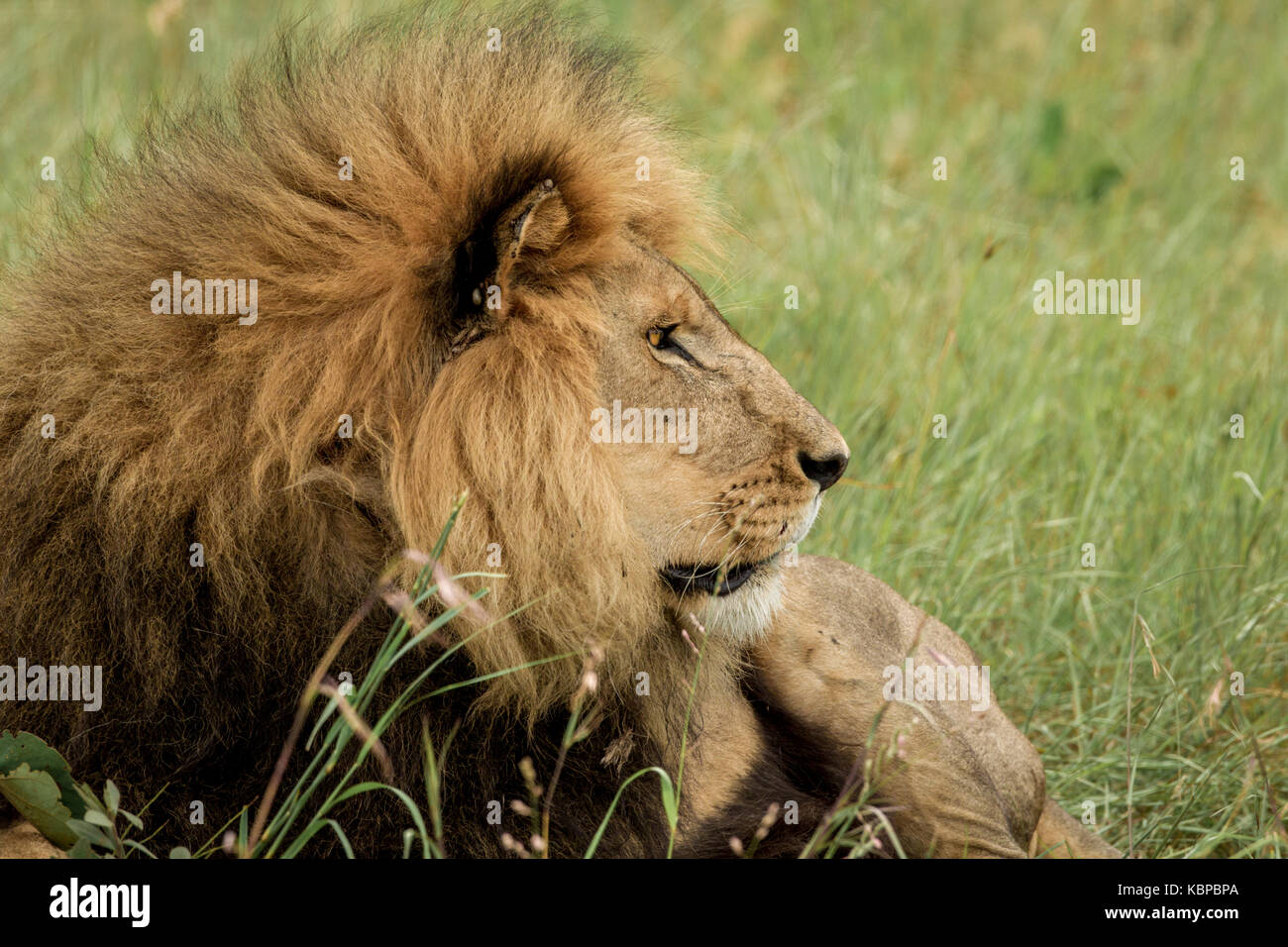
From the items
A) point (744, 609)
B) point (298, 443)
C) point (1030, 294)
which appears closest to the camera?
point (298, 443)

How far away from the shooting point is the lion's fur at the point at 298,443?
2.58 metres

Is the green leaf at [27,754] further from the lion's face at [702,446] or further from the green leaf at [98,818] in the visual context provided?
the lion's face at [702,446]

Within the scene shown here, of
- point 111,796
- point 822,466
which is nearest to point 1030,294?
point 822,466

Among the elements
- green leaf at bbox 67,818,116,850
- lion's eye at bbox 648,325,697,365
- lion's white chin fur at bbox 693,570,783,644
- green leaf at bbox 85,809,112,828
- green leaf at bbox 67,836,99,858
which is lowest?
green leaf at bbox 67,836,99,858

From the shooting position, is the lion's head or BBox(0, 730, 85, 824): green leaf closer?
BBox(0, 730, 85, 824): green leaf

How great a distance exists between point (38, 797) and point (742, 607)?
1334mm

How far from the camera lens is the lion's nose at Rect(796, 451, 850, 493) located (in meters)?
2.90

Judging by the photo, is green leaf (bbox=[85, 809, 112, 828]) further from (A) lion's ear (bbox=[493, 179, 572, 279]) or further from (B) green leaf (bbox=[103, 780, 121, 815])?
(A) lion's ear (bbox=[493, 179, 572, 279])

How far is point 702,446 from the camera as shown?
9.30 feet

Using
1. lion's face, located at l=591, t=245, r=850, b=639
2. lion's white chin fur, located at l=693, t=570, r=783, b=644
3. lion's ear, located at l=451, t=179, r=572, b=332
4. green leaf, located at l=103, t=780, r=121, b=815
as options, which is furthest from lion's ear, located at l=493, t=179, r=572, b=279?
green leaf, located at l=103, t=780, r=121, b=815

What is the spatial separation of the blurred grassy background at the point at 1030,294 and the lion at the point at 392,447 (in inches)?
33.4

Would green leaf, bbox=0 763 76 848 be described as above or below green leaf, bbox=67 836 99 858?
above

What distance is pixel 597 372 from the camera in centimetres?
277

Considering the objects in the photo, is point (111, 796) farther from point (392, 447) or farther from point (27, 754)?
point (392, 447)
